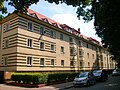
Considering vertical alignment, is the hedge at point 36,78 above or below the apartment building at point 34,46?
below

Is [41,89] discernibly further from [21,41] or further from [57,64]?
[57,64]

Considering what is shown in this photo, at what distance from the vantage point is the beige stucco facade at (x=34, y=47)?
31.1m

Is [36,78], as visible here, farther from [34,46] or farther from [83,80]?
[34,46]

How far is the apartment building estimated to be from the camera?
31.1 metres

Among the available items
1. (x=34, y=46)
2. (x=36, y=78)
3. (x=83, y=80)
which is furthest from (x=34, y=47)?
(x=83, y=80)

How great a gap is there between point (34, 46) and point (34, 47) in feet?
0.61

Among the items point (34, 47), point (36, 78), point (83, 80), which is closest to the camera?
point (36, 78)

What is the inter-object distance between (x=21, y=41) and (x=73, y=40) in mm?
19487

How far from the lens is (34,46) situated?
1330 inches

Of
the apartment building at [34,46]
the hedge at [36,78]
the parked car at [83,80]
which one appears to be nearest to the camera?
the hedge at [36,78]

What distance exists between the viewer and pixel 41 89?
20.7 m

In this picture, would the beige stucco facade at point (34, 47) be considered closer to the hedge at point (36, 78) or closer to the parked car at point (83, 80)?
the hedge at point (36, 78)

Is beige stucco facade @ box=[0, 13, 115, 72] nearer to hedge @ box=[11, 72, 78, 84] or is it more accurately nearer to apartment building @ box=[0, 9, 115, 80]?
apartment building @ box=[0, 9, 115, 80]

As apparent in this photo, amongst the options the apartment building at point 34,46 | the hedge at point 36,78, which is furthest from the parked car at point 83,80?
the apartment building at point 34,46
